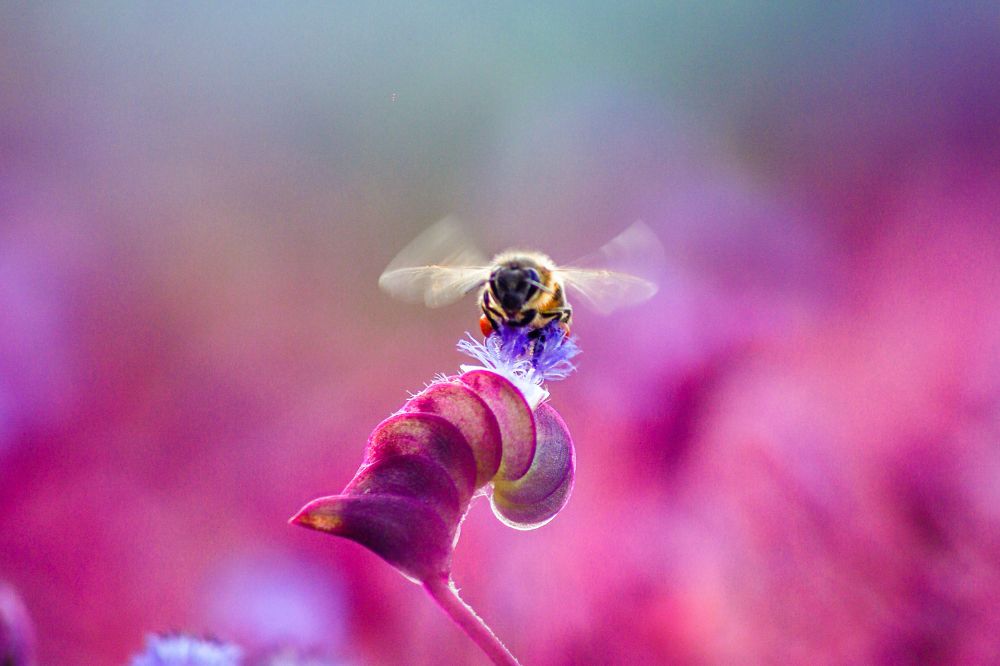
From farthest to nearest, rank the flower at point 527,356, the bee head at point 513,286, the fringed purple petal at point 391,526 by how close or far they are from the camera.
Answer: the bee head at point 513,286
the flower at point 527,356
the fringed purple petal at point 391,526

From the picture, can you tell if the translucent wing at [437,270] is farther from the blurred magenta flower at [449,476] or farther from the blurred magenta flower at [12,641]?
the blurred magenta flower at [12,641]

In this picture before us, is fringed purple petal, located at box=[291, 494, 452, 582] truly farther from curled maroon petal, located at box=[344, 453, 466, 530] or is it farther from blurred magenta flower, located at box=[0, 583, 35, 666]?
blurred magenta flower, located at box=[0, 583, 35, 666]

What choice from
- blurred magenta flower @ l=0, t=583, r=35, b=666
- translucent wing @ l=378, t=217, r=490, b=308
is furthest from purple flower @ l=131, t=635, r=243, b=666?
translucent wing @ l=378, t=217, r=490, b=308

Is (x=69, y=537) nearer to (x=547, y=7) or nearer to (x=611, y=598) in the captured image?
(x=611, y=598)

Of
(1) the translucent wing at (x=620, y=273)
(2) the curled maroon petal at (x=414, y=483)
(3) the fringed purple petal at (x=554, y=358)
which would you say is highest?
(1) the translucent wing at (x=620, y=273)

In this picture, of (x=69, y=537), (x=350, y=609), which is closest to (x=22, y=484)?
(x=69, y=537)

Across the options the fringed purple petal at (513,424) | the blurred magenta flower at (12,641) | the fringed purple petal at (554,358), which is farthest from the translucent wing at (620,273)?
the blurred magenta flower at (12,641)

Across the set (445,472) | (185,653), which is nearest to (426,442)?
(445,472)
